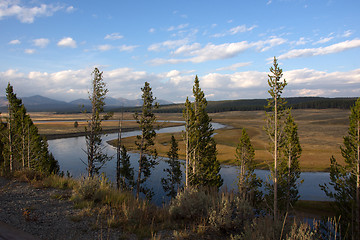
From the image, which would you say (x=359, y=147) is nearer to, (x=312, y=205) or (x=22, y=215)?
(x=312, y=205)

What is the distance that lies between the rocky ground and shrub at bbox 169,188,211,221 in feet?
6.12

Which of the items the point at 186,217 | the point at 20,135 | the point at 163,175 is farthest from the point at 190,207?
the point at 163,175

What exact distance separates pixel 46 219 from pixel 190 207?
4.13m

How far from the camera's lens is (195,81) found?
2908 centimetres

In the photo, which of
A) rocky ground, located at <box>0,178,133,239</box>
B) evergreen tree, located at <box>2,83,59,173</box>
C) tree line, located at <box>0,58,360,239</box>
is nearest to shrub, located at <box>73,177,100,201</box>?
rocky ground, located at <box>0,178,133,239</box>

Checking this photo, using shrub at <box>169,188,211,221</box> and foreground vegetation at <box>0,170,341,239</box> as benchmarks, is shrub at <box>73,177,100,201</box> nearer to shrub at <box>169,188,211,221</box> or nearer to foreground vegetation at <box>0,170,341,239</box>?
foreground vegetation at <box>0,170,341,239</box>

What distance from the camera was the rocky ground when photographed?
5.27 meters

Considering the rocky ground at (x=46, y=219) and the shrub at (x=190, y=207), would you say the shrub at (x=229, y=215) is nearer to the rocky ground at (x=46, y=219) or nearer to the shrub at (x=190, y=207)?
the shrub at (x=190, y=207)

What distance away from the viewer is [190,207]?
6789mm

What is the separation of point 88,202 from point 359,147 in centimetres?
2225

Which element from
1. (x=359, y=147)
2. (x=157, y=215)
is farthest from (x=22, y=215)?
(x=359, y=147)

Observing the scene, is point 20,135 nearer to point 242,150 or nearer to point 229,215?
point 242,150

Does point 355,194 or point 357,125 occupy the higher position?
point 357,125

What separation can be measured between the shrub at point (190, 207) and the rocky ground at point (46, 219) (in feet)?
6.12
